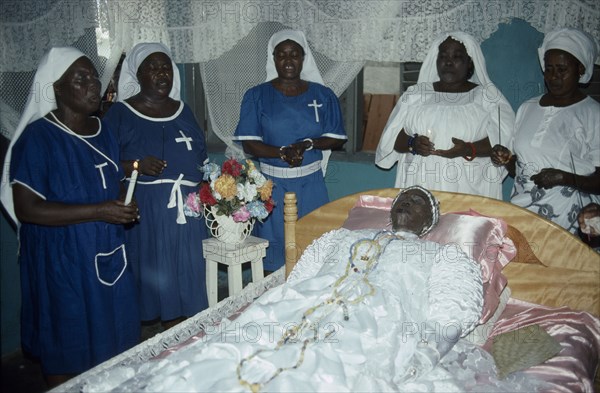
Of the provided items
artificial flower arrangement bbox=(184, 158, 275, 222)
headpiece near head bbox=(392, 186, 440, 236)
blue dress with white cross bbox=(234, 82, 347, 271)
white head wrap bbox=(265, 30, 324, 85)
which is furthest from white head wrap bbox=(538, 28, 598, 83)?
artificial flower arrangement bbox=(184, 158, 275, 222)

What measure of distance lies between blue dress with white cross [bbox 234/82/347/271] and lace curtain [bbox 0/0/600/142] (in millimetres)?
513

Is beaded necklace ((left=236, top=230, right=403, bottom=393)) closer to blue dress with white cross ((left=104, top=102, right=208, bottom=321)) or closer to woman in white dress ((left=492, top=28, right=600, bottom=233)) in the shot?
woman in white dress ((left=492, top=28, right=600, bottom=233))

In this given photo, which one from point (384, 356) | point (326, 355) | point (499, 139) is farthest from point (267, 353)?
point (499, 139)

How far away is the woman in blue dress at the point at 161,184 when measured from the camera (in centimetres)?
349

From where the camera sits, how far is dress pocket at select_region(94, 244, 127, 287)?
2.88m

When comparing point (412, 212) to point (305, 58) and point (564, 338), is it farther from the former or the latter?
point (305, 58)

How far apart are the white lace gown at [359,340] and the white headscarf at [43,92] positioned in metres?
1.41

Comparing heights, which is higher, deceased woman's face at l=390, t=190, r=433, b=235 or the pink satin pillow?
deceased woman's face at l=390, t=190, r=433, b=235

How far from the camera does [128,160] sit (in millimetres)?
3451

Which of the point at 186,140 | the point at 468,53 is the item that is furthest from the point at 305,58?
the point at 468,53

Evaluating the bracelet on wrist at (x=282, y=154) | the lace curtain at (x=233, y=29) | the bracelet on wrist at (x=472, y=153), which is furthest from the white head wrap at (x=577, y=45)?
the bracelet on wrist at (x=282, y=154)

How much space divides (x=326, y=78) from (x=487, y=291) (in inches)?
93.5

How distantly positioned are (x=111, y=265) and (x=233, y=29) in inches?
105

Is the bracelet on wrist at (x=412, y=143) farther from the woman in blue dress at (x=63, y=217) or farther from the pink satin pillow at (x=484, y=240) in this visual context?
the woman in blue dress at (x=63, y=217)
